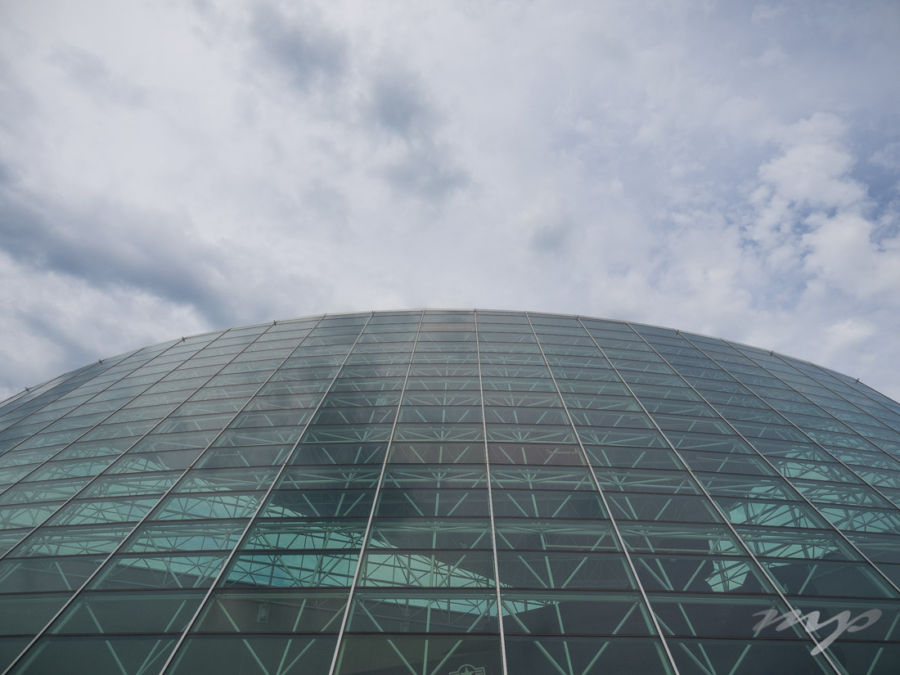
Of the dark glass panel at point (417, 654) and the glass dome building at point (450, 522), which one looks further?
→ the glass dome building at point (450, 522)

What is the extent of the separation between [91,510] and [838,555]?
20.6 m

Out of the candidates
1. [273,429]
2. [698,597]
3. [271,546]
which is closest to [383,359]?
[273,429]

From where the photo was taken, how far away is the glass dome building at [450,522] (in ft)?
30.0

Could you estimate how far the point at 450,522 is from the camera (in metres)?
12.4

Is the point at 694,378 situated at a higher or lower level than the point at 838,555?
higher

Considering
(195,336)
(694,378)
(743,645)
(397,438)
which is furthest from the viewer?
(195,336)

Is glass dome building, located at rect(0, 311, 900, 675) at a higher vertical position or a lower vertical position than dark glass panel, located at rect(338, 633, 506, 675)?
higher

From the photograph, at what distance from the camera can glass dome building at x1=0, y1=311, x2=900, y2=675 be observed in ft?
30.0

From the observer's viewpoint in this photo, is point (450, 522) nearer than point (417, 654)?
No

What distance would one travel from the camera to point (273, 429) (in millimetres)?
17562

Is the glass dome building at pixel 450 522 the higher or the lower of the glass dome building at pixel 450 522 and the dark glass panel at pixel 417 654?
the higher

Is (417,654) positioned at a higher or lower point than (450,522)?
lower

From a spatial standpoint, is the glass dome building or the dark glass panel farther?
the glass dome building

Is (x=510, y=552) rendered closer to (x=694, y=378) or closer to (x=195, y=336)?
(x=694, y=378)
